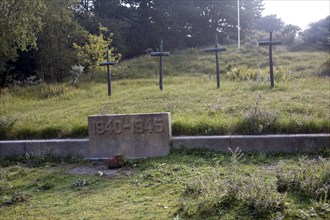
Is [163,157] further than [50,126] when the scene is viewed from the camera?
No

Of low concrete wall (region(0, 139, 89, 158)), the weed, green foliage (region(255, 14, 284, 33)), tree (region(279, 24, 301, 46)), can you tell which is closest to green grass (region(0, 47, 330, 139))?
the weed

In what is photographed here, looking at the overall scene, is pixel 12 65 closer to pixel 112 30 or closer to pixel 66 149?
pixel 112 30

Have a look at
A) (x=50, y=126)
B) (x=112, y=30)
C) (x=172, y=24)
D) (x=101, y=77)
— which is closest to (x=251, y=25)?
(x=172, y=24)

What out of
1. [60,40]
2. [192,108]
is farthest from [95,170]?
[60,40]

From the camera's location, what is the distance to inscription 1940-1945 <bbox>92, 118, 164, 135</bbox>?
669cm

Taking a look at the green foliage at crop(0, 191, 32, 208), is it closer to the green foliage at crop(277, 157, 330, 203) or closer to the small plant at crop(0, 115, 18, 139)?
the green foliage at crop(277, 157, 330, 203)

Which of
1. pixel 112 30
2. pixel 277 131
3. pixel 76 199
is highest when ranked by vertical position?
pixel 112 30

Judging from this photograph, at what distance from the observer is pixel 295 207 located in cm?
392

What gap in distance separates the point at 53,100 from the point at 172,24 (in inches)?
966

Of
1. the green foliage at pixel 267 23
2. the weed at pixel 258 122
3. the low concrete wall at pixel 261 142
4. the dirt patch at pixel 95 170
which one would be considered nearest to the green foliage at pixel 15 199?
the dirt patch at pixel 95 170

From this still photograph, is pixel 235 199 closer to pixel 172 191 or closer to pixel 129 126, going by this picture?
pixel 172 191

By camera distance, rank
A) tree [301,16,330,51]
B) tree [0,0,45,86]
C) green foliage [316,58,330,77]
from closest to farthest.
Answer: tree [0,0,45,86], green foliage [316,58,330,77], tree [301,16,330,51]

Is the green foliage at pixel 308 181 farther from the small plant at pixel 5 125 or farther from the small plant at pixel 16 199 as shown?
the small plant at pixel 5 125

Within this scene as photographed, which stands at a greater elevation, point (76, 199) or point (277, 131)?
point (277, 131)
